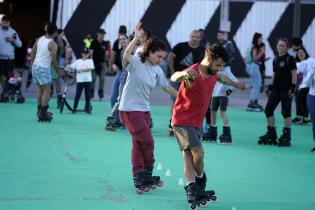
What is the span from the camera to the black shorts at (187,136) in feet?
28.7

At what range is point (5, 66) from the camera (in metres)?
19.9

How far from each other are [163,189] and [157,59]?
155cm

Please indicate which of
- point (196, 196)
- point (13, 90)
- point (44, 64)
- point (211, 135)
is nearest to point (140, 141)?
point (196, 196)

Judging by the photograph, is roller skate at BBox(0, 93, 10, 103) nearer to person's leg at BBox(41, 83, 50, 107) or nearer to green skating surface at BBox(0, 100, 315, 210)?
green skating surface at BBox(0, 100, 315, 210)

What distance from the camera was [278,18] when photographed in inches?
1299

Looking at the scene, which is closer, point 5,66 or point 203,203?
point 203,203

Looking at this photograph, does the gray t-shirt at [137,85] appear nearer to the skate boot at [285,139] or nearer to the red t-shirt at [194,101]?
the red t-shirt at [194,101]

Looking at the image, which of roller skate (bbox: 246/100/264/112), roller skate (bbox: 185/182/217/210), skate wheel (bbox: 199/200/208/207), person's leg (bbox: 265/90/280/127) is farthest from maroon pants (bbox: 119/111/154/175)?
roller skate (bbox: 246/100/264/112)

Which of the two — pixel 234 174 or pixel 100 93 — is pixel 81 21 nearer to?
pixel 100 93

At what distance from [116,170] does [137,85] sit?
1688 mm

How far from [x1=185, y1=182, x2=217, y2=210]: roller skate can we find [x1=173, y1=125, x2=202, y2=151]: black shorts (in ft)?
1.39

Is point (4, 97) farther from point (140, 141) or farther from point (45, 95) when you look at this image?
point (140, 141)

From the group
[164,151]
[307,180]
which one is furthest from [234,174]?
[164,151]

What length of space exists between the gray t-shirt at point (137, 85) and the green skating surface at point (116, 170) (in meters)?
0.98
